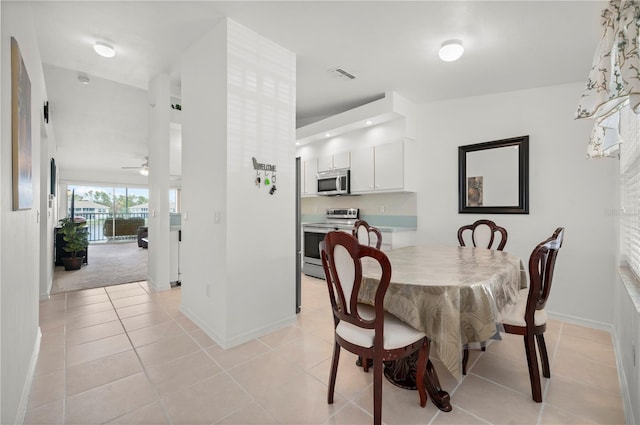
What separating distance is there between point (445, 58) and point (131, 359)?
3540mm

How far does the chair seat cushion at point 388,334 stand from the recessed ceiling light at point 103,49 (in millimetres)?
3285

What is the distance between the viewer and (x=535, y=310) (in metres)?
1.78

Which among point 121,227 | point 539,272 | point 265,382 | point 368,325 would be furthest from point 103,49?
point 121,227

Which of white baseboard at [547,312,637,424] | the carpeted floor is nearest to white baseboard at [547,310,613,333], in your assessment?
white baseboard at [547,312,637,424]

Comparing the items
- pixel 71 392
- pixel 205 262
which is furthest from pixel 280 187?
pixel 71 392

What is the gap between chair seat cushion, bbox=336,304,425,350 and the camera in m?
1.49

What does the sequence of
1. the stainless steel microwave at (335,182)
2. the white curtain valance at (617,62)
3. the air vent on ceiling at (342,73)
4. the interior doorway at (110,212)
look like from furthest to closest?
the interior doorway at (110,212), the stainless steel microwave at (335,182), the air vent on ceiling at (342,73), the white curtain valance at (617,62)

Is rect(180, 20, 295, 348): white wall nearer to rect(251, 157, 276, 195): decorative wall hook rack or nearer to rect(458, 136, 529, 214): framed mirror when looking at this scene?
rect(251, 157, 276, 195): decorative wall hook rack

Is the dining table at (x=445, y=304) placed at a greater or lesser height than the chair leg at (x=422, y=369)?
greater

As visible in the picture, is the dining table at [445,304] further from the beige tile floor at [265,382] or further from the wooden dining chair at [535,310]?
the beige tile floor at [265,382]

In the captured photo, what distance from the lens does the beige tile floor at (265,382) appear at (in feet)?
5.28

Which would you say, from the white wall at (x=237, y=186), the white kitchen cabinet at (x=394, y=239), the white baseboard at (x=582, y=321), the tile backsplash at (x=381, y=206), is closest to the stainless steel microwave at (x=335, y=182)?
the tile backsplash at (x=381, y=206)

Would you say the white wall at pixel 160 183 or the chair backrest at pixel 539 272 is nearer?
the chair backrest at pixel 539 272

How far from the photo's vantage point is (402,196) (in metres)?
4.39
